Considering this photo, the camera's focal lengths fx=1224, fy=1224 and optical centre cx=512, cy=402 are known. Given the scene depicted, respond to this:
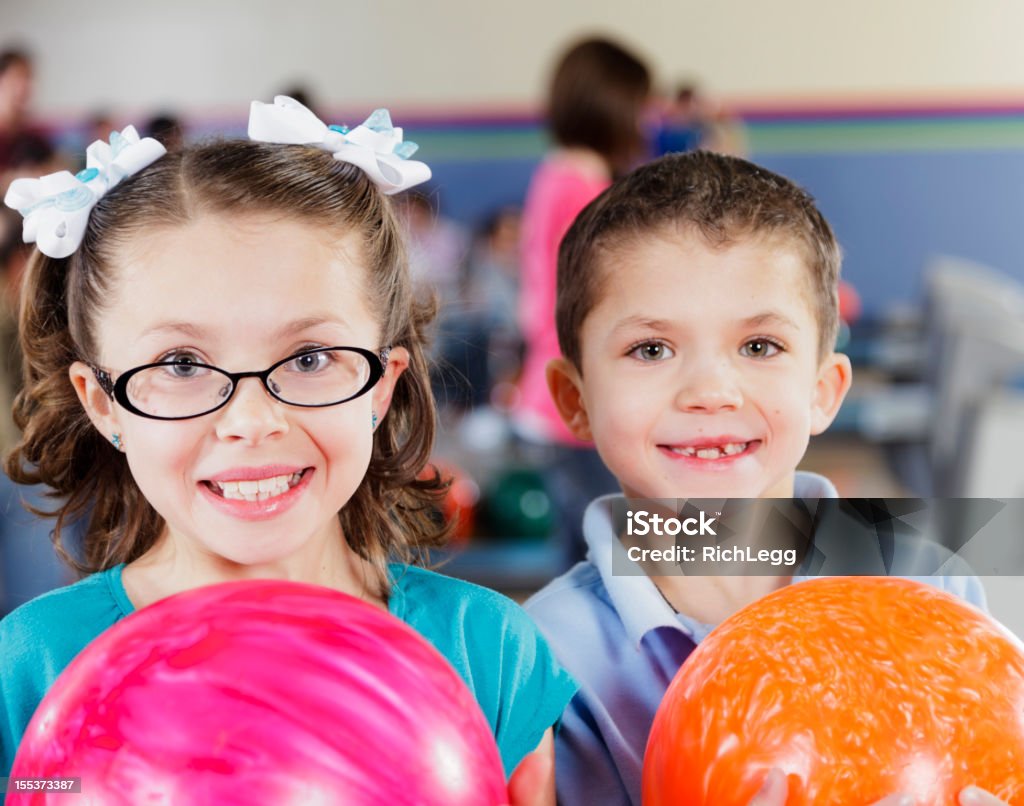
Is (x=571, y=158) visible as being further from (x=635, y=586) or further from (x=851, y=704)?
(x=851, y=704)

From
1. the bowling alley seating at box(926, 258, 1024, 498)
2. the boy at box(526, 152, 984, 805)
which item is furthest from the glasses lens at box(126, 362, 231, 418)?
the bowling alley seating at box(926, 258, 1024, 498)

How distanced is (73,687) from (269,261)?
371mm

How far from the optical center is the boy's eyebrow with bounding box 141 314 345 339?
0.98 m

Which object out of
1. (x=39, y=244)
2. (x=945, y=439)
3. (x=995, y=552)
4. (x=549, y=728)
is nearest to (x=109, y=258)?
(x=39, y=244)

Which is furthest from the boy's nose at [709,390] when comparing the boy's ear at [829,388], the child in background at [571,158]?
the child in background at [571,158]

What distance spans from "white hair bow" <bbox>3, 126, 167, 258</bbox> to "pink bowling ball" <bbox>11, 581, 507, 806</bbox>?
384 millimetres

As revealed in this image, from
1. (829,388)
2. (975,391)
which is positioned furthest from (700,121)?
(829,388)

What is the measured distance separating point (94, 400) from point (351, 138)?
33 centimetres

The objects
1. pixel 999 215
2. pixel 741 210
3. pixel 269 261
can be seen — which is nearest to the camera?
pixel 269 261

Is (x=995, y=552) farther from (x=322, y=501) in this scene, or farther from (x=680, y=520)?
(x=322, y=501)

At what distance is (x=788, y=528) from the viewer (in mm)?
1202

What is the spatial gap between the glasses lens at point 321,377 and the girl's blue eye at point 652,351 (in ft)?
0.91

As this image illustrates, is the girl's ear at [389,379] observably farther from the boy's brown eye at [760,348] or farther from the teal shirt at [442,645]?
the boy's brown eye at [760,348]

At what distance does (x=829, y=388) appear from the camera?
4.08 ft
